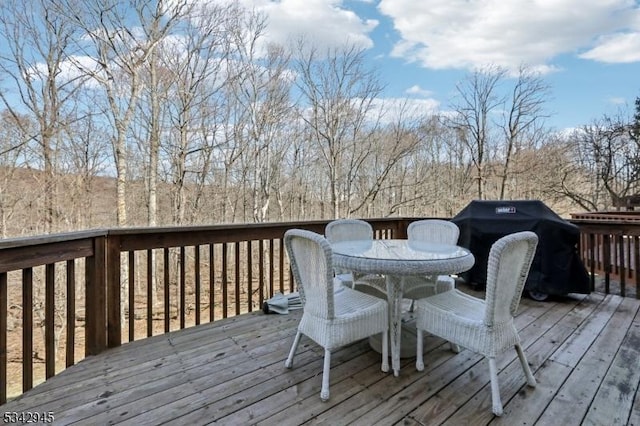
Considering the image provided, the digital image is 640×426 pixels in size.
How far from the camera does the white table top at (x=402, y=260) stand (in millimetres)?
1901

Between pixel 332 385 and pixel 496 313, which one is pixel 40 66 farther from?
pixel 496 313

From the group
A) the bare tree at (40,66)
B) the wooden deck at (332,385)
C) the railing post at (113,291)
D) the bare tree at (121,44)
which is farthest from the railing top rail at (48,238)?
the bare tree at (40,66)

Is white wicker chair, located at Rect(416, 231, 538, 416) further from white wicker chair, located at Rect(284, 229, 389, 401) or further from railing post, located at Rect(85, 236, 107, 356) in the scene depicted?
railing post, located at Rect(85, 236, 107, 356)

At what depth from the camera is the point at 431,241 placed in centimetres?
306

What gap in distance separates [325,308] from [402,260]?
546 mm

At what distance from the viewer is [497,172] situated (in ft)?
40.2

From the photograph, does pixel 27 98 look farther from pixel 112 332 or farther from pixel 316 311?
pixel 316 311

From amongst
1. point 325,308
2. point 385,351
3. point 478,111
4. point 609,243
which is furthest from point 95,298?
point 478,111

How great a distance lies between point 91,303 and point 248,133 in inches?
347

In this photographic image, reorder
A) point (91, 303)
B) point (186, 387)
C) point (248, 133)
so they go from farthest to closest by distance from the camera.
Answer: point (248, 133), point (91, 303), point (186, 387)

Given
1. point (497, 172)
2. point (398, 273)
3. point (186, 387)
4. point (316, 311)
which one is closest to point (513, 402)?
point (398, 273)

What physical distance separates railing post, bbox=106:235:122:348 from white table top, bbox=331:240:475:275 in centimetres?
167

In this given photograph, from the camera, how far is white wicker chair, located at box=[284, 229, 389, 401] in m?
1.76

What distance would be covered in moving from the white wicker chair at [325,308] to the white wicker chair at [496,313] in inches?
14.3
